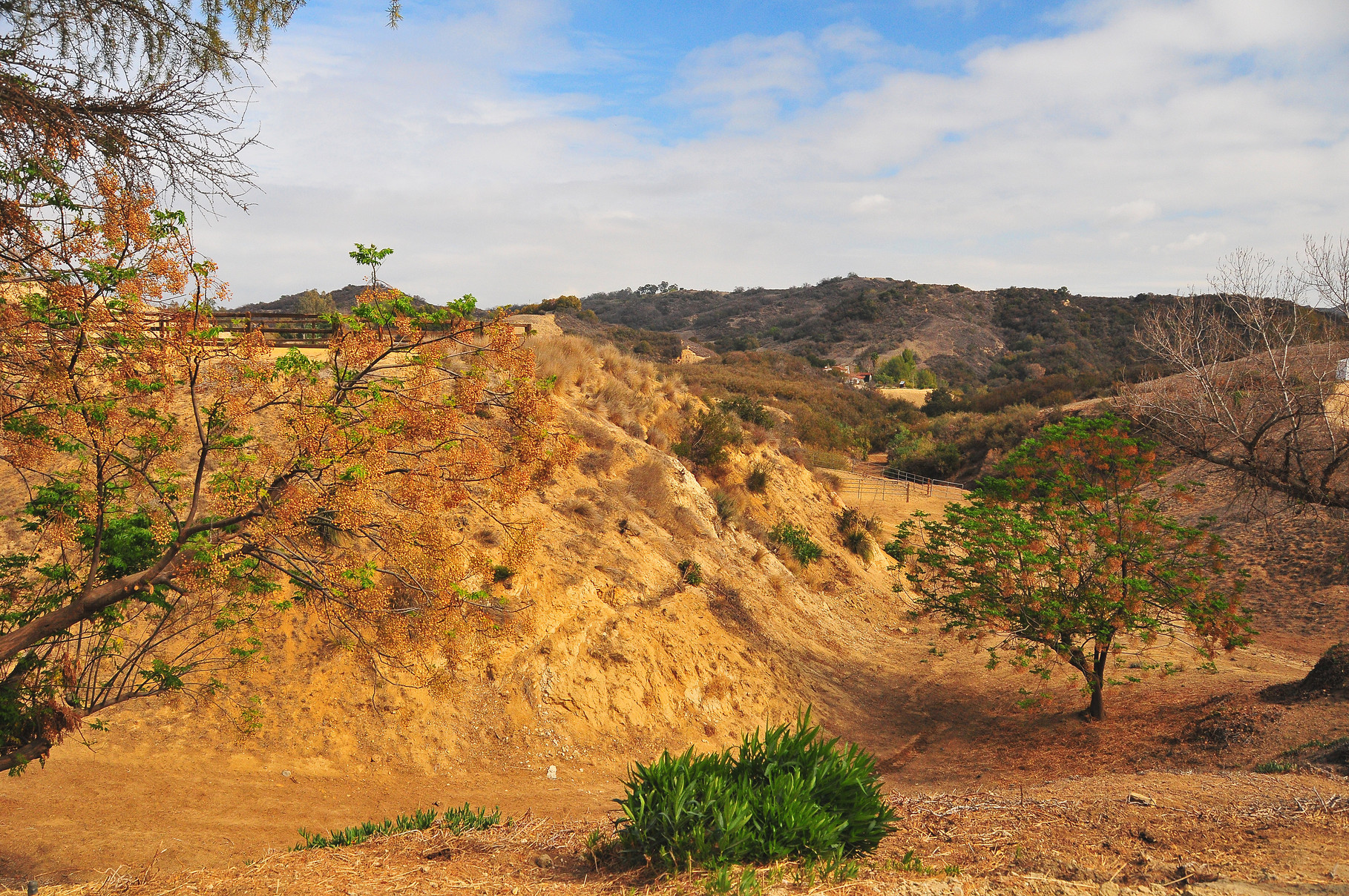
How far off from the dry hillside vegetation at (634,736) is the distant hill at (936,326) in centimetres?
5465

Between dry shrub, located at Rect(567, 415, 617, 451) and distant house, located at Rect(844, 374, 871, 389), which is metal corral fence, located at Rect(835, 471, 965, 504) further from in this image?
distant house, located at Rect(844, 374, 871, 389)

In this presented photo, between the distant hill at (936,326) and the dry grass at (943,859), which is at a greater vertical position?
the distant hill at (936,326)

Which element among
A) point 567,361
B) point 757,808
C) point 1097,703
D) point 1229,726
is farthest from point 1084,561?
point 567,361

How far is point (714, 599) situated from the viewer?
47.9 feet

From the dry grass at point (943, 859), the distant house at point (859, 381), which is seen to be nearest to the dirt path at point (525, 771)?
the dry grass at point (943, 859)

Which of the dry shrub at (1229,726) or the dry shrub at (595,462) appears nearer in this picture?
the dry shrub at (1229,726)

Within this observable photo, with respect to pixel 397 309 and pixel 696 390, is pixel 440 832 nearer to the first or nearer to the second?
pixel 397 309

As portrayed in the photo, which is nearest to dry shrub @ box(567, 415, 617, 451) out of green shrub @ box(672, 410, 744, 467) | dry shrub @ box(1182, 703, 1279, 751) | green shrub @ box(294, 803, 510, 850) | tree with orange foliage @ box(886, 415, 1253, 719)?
green shrub @ box(672, 410, 744, 467)

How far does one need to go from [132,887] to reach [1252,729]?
40.9ft

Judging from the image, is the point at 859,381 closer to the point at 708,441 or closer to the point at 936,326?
the point at 936,326

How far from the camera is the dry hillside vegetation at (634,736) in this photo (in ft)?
16.7

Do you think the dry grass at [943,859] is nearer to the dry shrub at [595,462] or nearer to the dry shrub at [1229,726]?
the dry shrub at [1229,726]

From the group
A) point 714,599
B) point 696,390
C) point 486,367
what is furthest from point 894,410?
point 486,367

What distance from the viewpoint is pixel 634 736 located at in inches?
444
